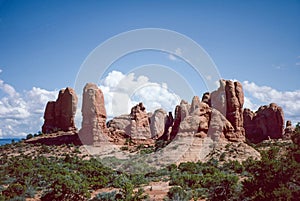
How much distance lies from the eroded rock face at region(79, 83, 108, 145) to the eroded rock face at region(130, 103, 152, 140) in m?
7.47

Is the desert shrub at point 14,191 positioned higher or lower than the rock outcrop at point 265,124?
lower

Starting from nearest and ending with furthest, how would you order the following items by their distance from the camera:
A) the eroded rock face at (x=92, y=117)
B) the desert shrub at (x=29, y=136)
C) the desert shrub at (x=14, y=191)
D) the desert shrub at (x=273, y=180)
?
the desert shrub at (x=273, y=180), the desert shrub at (x=14, y=191), the eroded rock face at (x=92, y=117), the desert shrub at (x=29, y=136)

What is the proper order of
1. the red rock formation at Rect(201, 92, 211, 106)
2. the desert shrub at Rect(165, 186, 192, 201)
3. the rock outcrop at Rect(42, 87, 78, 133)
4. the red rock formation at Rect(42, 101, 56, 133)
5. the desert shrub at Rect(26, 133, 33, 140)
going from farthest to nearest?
the desert shrub at Rect(26, 133, 33, 140), the red rock formation at Rect(42, 101, 56, 133), the rock outcrop at Rect(42, 87, 78, 133), the red rock formation at Rect(201, 92, 211, 106), the desert shrub at Rect(165, 186, 192, 201)

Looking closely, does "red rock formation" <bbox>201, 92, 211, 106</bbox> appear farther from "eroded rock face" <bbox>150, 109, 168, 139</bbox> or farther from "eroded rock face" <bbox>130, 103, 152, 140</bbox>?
"eroded rock face" <bbox>150, 109, 168, 139</bbox>

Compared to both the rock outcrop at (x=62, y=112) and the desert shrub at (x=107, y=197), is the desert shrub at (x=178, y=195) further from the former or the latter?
the rock outcrop at (x=62, y=112)

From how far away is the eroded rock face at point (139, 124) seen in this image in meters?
54.5

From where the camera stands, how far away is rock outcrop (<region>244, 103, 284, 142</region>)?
60844 mm

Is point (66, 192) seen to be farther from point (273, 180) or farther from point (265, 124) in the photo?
point (265, 124)

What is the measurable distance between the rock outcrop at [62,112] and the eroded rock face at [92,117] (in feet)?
21.4

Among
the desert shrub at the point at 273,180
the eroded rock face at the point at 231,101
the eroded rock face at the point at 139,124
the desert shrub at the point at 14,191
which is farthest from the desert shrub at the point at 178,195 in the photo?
the eroded rock face at the point at 139,124

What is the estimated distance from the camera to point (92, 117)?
46719 millimetres

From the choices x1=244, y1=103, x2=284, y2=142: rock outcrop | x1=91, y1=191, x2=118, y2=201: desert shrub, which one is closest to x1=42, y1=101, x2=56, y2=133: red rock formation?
x1=244, y1=103, x2=284, y2=142: rock outcrop

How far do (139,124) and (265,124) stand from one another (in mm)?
23660

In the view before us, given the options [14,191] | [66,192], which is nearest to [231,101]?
[66,192]
